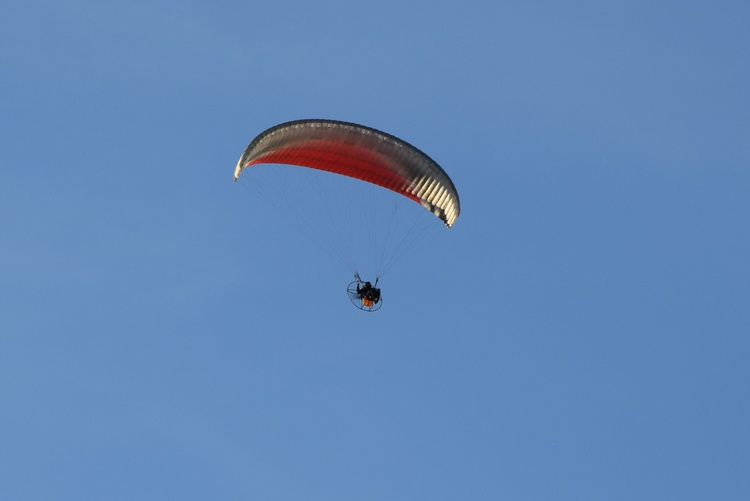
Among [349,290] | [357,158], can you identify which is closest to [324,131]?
[357,158]

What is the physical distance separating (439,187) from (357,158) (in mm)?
2911

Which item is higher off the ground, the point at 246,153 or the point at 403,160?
the point at 403,160

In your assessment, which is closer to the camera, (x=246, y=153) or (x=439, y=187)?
(x=246, y=153)

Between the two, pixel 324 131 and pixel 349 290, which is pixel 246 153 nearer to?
pixel 324 131

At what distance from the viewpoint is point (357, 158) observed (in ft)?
206

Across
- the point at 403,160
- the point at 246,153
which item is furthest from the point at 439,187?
the point at 246,153

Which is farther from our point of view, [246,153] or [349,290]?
[349,290]

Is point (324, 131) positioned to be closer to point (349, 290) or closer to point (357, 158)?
point (357, 158)

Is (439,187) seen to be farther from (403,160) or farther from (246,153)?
(246,153)

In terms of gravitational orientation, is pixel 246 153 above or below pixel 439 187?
below

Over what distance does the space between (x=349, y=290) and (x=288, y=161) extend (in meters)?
5.14

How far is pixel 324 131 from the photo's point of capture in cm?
6162

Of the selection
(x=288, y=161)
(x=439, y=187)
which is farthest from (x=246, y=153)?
(x=439, y=187)

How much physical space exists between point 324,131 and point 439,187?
14.8 feet
